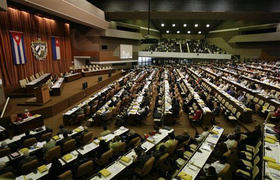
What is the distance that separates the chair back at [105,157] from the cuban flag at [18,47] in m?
12.3

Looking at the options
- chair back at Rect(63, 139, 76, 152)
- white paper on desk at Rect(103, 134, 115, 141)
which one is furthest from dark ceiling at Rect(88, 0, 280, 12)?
chair back at Rect(63, 139, 76, 152)

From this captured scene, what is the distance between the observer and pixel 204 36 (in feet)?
130

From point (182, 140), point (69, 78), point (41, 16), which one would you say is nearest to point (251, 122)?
point (182, 140)

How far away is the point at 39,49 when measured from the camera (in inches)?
607

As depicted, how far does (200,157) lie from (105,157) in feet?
9.48

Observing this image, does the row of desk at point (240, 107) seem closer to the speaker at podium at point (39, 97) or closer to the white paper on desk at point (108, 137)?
the white paper on desk at point (108, 137)

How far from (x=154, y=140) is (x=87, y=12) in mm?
15872

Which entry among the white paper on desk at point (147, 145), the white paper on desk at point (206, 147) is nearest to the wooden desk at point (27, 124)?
the white paper on desk at point (147, 145)

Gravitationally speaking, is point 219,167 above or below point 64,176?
below

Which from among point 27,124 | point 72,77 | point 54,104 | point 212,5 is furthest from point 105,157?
point 212,5

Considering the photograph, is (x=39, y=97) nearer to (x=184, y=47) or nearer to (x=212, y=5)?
(x=212, y=5)

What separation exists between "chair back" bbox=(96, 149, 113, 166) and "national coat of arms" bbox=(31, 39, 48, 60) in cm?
1386

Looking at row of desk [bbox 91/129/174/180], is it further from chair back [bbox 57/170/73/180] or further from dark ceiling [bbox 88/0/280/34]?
dark ceiling [bbox 88/0/280/34]

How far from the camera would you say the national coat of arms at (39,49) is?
1474 centimetres
